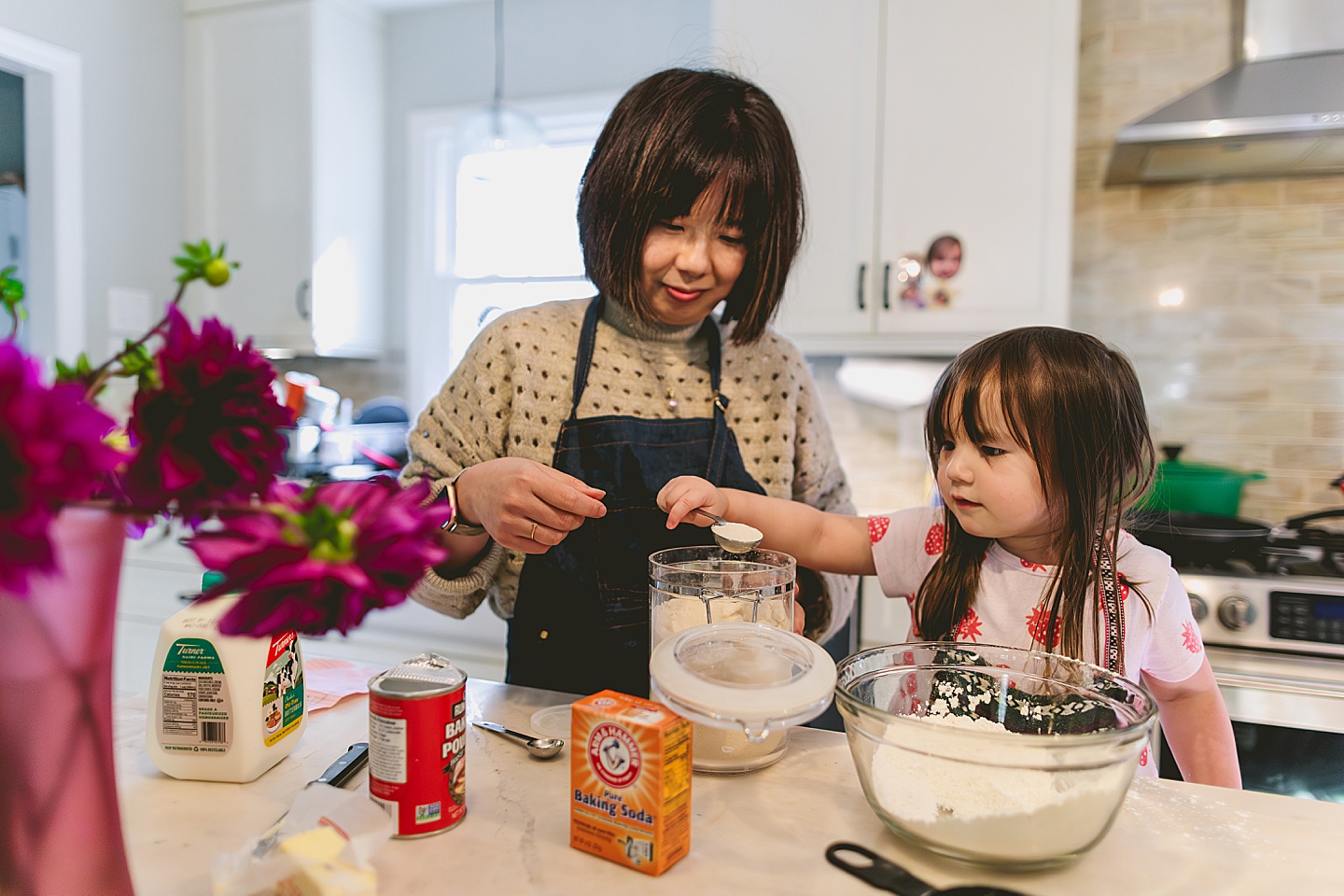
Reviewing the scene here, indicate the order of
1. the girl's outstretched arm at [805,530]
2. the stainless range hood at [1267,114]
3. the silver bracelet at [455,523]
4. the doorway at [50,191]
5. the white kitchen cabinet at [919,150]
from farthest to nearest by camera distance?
the doorway at [50,191], the white kitchen cabinet at [919,150], the stainless range hood at [1267,114], the girl's outstretched arm at [805,530], the silver bracelet at [455,523]

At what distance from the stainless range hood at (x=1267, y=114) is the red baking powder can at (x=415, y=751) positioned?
6.44 ft

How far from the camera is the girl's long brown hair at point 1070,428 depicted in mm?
891

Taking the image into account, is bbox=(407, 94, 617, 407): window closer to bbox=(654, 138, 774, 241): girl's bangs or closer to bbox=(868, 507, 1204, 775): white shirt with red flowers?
bbox=(654, 138, 774, 241): girl's bangs

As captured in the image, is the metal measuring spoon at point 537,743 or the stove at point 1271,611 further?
the stove at point 1271,611

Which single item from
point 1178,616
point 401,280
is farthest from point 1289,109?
point 401,280

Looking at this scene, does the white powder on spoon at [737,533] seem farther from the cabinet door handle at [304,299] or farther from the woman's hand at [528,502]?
the cabinet door handle at [304,299]

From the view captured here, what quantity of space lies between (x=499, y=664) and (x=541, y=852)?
1929 millimetres

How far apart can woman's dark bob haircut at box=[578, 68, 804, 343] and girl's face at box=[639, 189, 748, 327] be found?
12 millimetres

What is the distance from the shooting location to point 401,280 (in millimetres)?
3111

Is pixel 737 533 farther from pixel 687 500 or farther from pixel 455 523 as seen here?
pixel 455 523

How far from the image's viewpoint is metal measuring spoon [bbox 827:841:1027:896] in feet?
1.76

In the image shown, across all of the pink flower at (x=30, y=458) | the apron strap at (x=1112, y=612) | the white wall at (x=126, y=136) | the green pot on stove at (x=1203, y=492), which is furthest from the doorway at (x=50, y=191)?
the green pot on stove at (x=1203, y=492)

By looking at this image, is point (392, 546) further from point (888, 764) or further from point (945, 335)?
point (945, 335)

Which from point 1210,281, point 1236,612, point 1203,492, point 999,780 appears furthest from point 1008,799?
point 1210,281
